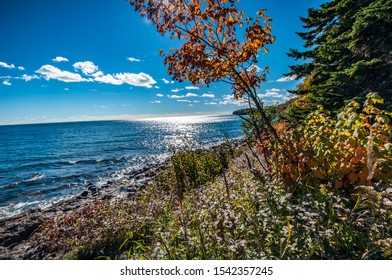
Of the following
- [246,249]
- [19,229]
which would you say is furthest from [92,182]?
[246,249]

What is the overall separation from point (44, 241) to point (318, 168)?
242 inches

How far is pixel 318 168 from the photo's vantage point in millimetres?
2990

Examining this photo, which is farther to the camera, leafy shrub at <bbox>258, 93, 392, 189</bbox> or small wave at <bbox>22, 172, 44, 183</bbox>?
small wave at <bbox>22, 172, 44, 183</bbox>

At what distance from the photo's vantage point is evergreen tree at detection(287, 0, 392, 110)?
6277mm

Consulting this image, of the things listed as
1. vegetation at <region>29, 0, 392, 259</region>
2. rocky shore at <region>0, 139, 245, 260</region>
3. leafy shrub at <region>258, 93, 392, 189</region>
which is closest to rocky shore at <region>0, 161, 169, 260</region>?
rocky shore at <region>0, 139, 245, 260</region>

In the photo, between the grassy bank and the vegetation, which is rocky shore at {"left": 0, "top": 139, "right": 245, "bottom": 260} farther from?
the grassy bank

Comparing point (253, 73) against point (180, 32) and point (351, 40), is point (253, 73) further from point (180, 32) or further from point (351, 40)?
point (351, 40)

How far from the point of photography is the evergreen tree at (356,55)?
6.28m

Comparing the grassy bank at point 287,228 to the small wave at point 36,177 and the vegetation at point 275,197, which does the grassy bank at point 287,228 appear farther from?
the small wave at point 36,177

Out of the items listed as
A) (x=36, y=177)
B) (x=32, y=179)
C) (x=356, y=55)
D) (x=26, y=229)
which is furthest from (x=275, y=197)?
(x=36, y=177)

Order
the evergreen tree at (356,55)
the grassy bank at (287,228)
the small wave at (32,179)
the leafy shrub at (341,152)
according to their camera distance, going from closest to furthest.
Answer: the grassy bank at (287,228)
the leafy shrub at (341,152)
the evergreen tree at (356,55)
the small wave at (32,179)

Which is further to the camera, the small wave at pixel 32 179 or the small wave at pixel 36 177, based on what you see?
the small wave at pixel 36 177

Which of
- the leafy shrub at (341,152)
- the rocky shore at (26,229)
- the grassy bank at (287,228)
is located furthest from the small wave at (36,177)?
the leafy shrub at (341,152)

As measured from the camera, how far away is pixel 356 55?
7074 mm
